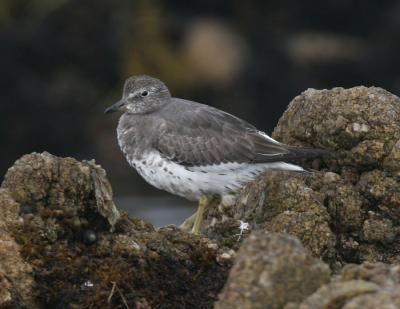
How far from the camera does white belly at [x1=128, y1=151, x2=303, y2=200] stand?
353 inches

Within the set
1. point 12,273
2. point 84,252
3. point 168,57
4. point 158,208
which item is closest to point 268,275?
point 84,252

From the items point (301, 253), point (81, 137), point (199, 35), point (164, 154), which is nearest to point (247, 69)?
point (199, 35)

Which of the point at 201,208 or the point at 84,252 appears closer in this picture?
the point at 84,252

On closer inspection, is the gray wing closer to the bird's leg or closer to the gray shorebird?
the gray shorebird

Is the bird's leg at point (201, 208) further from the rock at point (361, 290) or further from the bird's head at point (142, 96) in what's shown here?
the rock at point (361, 290)

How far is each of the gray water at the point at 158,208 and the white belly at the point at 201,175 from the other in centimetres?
749

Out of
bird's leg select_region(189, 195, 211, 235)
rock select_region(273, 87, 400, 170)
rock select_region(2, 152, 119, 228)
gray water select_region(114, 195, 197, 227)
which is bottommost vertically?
gray water select_region(114, 195, 197, 227)

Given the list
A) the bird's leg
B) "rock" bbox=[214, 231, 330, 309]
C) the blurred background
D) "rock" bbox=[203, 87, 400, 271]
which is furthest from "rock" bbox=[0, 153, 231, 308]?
the blurred background

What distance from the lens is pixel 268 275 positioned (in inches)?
204

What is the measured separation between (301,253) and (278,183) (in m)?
2.58

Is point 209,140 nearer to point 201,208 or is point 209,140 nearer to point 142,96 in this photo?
point 201,208

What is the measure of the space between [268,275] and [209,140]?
4.06 meters

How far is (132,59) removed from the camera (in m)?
19.9

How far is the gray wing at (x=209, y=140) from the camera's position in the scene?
8.97 meters
